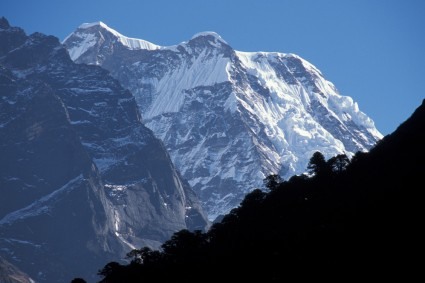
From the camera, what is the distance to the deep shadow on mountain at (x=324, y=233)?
112 meters

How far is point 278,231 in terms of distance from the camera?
148 metres

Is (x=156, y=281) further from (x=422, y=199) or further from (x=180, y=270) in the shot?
(x=422, y=199)

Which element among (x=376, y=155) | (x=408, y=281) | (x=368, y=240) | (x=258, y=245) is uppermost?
(x=376, y=155)

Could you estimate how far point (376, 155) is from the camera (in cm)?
16962

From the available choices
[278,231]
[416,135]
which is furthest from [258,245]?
[416,135]

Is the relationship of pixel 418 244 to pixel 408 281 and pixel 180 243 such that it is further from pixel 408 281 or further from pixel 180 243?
pixel 180 243

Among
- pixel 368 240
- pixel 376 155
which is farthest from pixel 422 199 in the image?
pixel 376 155

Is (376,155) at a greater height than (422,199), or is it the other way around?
(376,155)

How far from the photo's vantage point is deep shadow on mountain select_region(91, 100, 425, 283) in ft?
367

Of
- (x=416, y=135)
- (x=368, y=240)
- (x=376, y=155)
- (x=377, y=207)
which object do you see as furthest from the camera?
(x=376, y=155)

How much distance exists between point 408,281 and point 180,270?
5343 cm

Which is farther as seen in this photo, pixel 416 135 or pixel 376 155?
pixel 376 155

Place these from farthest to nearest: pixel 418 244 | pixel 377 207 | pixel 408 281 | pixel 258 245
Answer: pixel 258 245, pixel 377 207, pixel 418 244, pixel 408 281

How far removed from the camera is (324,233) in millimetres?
127438
